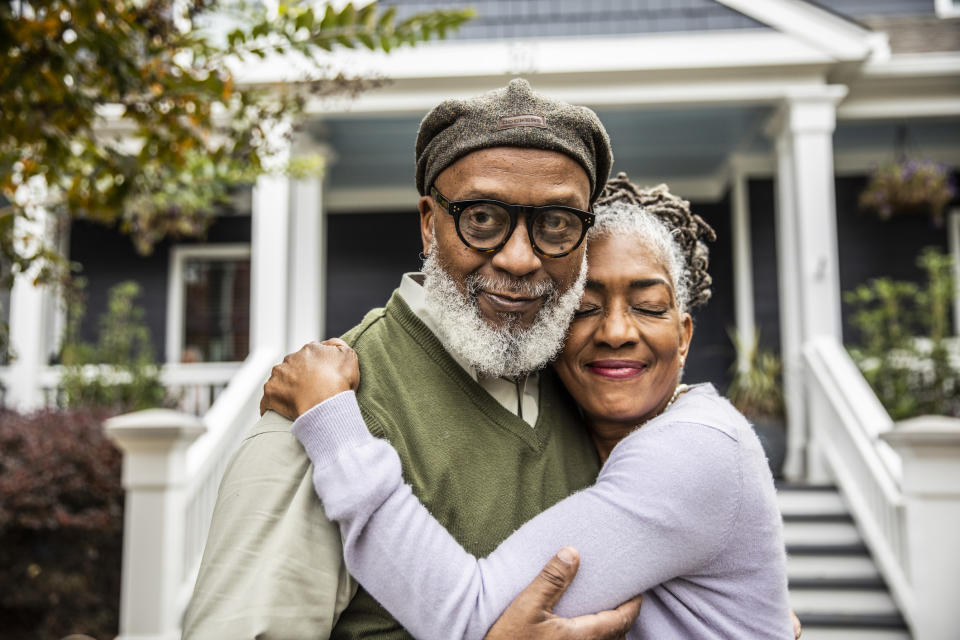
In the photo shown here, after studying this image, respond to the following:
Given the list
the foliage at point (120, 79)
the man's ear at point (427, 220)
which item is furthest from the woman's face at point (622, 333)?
the foliage at point (120, 79)

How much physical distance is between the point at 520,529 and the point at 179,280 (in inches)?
365

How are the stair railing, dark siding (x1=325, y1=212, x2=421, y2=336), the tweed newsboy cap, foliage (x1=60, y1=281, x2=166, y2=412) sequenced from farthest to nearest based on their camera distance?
dark siding (x1=325, y1=212, x2=421, y2=336)
foliage (x1=60, y1=281, x2=166, y2=412)
the stair railing
the tweed newsboy cap

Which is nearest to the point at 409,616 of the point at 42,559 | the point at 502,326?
the point at 502,326

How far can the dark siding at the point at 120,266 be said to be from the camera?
32.4 feet

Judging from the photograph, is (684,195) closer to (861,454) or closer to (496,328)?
(861,454)

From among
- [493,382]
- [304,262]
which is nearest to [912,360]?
[304,262]

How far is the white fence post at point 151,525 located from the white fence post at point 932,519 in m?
4.06

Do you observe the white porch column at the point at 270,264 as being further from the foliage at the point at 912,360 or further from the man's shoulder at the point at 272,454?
the man's shoulder at the point at 272,454

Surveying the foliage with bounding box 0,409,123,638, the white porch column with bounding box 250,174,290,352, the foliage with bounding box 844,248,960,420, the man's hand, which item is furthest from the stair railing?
the foliage with bounding box 0,409,123,638

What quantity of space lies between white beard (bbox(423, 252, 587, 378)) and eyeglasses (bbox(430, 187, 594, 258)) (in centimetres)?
8

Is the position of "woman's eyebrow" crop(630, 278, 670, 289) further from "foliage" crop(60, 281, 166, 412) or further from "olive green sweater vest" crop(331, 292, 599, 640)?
"foliage" crop(60, 281, 166, 412)

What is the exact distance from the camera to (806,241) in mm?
6723

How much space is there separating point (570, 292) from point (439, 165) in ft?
1.27

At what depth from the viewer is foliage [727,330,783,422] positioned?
280 inches
